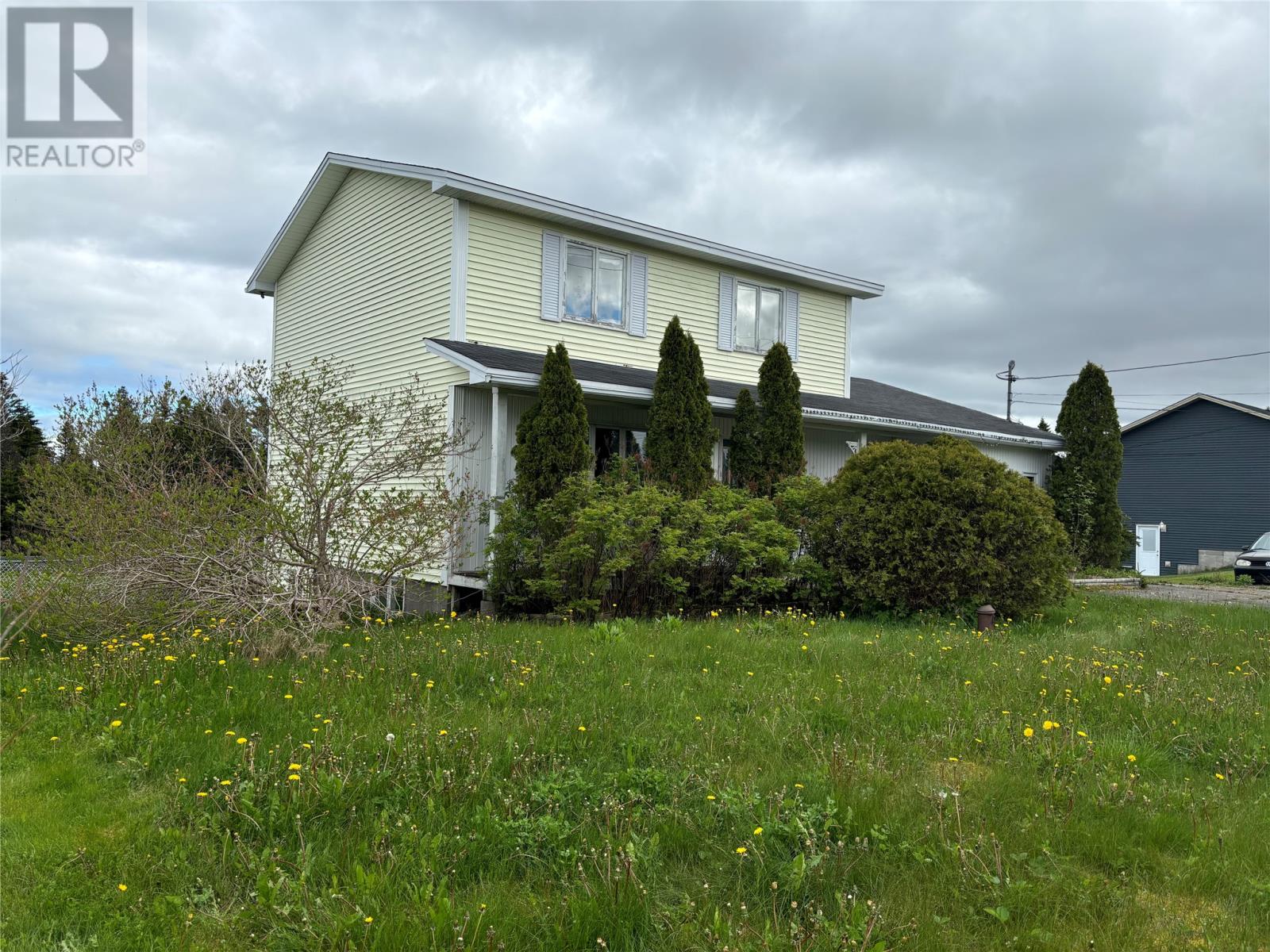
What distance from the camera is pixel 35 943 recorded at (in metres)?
2.72

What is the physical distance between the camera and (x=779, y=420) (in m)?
13.0

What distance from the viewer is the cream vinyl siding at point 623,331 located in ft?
44.4

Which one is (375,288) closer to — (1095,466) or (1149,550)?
(1095,466)

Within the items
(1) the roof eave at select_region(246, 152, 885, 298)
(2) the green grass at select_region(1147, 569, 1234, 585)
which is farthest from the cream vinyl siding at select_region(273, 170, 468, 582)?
(2) the green grass at select_region(1147, 569, 1234, 585)

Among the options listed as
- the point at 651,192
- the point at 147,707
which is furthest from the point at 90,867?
the point at 651,192

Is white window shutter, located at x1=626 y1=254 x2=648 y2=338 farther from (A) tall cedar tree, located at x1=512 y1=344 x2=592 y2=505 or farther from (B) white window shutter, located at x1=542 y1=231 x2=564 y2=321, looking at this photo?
(A) tall cedar tree, located at x1=512 y1=344 x2=592 y2=505

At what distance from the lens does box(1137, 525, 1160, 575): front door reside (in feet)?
106

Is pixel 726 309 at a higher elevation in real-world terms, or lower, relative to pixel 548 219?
lower

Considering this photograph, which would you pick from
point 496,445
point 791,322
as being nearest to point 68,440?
point 496,445

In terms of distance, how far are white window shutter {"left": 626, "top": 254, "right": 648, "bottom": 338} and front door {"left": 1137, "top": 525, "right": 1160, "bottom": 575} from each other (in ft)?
87.1

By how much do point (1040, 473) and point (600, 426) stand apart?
13194mm

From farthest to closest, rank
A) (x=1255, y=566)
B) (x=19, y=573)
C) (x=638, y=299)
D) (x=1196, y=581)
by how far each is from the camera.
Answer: (x=1255, y=566)
(x=1196, y=581)
(x=638, y=299)
(x=19, y=573)

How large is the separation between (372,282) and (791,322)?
8.42 meters

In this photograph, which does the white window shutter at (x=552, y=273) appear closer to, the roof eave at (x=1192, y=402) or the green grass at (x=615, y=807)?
the green grass at (x=615, y=807)
